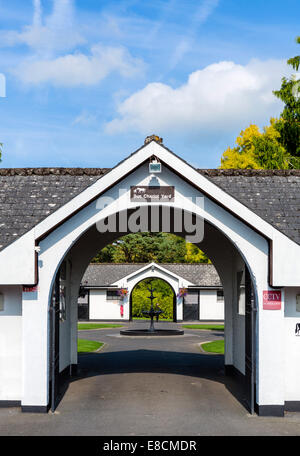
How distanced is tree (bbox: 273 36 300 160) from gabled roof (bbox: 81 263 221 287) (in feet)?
66.8

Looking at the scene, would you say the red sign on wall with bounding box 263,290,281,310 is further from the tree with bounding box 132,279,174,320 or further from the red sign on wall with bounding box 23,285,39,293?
the tree with bounding box 132,279,174,320

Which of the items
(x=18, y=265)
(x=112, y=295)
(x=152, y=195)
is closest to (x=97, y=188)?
(x=152, y=195)

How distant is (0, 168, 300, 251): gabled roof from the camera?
1283 cm

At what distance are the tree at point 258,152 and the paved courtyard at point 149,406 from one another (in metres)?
14.0

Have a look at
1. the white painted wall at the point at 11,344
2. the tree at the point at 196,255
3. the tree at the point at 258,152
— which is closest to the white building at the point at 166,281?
the tree at the point at 196,255

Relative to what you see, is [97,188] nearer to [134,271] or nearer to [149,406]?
[149,406]

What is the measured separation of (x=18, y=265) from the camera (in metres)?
11.3

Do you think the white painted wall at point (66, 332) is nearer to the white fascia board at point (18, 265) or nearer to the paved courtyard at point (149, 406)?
the paved courtyard at point (149, 406)

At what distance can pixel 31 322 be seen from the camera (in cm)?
1148

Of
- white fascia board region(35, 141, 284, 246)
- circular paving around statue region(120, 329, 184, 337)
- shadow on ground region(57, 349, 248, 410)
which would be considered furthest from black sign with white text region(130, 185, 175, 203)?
circular paving around statue region(120, 329, 184, 337)

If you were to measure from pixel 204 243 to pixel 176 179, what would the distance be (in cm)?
577

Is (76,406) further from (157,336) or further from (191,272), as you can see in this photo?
(191,272)
